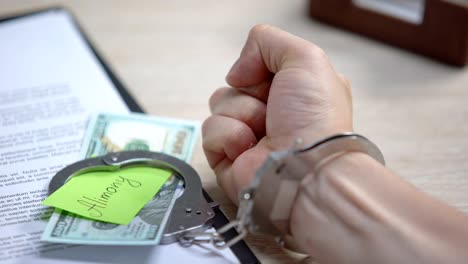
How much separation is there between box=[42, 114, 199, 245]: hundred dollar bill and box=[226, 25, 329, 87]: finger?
0.10 m

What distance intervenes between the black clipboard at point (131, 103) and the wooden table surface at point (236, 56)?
0.06 feet

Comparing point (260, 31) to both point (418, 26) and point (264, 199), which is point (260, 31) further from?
point (418, 26)

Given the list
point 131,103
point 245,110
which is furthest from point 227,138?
point 131,103

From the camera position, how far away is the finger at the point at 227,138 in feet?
2.16

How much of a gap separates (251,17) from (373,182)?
1.79 feet

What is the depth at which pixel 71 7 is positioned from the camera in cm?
108

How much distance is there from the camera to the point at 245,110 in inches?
26.9

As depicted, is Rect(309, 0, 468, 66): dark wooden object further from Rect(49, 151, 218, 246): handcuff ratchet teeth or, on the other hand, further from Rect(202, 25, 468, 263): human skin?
Rect(49, 151, 218, 246): handcuff ratchet teeth

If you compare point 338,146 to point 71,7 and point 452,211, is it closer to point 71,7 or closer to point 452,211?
point 452,211

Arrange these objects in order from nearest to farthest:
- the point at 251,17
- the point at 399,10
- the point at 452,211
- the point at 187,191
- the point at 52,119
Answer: the point at 452,211 → the point at 187,191 → the point at 52,119 → the point at 399,10 → the point at 251,17

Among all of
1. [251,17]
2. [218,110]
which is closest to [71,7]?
[251,17]

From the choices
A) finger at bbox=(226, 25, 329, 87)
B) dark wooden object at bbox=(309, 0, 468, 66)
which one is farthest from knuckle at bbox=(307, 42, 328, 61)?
dark wooden object at bbox=(309, 0, 468, 66)

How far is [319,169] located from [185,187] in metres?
0.14

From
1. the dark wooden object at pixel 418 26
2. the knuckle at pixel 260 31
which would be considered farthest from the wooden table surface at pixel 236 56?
the knuckle at pixel 260 31
